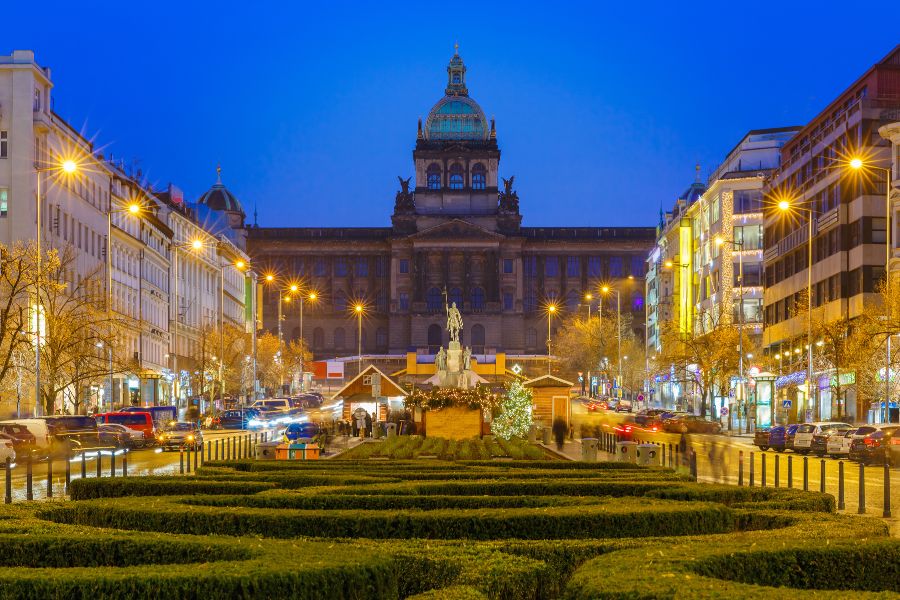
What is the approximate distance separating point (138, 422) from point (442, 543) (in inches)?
1790

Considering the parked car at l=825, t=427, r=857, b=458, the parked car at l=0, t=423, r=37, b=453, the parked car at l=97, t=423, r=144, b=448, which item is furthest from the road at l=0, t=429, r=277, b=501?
the parked car at l=825, t=427, r=857, b=458

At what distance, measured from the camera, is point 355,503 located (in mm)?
18922

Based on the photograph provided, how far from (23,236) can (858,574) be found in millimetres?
69908

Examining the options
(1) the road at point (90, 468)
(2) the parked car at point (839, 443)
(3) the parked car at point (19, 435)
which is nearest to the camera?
(1) the road at point (90, 468)

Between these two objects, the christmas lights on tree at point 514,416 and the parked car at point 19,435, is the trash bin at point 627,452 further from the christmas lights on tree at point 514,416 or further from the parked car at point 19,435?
the parked car at point 19,435

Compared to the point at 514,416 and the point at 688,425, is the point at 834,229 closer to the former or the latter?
the point at 688,425

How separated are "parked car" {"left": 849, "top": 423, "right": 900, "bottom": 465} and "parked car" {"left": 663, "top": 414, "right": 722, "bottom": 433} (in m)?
27.8

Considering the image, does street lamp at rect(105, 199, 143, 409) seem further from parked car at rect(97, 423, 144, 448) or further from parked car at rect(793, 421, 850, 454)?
parked car at rect(793, 421, 850, 454)

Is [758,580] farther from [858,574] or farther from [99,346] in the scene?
[99,346]

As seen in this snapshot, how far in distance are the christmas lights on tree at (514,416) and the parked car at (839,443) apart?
11.1 m

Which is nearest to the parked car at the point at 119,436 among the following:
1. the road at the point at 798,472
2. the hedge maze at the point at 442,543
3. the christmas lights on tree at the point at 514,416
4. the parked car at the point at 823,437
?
the christmas lights on tree at the point at 514,416

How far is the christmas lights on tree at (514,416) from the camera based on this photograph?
54.2 metres

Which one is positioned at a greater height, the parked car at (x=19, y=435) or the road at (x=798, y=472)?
the parked car at (x=19, y=435)

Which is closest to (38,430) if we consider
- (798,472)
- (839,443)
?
(798,472)
